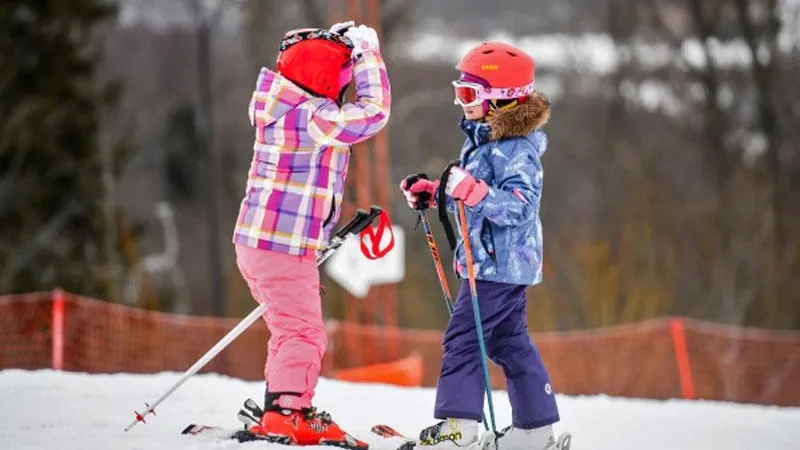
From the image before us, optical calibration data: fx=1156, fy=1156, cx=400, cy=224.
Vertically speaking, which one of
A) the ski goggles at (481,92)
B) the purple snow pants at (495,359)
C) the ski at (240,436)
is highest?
the ski goggles at (481,92)

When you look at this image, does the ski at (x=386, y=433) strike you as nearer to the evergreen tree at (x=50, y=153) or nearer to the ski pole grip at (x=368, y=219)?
the ski pole grip at (x=368, y=219)

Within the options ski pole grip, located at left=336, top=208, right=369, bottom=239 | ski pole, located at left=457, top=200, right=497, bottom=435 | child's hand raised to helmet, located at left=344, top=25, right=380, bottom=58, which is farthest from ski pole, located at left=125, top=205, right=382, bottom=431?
child's hand raised to helmet, located at left=344, top=25, right=380, bottom=58

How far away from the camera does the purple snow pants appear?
4.16m

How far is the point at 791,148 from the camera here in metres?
26.9

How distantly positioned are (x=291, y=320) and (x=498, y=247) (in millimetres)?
783

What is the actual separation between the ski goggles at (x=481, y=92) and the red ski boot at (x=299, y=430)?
129 cm

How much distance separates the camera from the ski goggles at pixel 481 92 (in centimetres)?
427

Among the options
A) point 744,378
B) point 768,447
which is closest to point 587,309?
point 744,378

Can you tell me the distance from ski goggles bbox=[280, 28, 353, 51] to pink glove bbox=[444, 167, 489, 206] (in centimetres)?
65

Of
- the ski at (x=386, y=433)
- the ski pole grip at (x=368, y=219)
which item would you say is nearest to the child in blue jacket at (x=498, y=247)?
the ski pole grip at (x=368, y=219)

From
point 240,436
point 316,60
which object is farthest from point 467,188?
point 240,436

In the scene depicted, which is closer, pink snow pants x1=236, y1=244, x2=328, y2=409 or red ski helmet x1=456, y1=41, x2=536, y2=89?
pink snow pants x1=236, y1=244, x2=328, y2=409

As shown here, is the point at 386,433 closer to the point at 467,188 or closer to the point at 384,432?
the point at 384,432

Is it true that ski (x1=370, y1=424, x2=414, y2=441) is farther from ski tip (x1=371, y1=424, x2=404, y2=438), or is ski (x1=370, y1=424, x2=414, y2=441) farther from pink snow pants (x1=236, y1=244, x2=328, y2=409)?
Result: pink snow pants (x1=236, y1=244, x2=328, y2=409)
